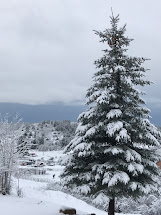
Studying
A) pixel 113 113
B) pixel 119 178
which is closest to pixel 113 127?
pixel 113 113

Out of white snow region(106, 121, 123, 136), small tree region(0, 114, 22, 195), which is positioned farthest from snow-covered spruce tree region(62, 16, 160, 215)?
small tree region(0, 114, 22, 195)

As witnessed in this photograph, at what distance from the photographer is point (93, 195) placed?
10297 millimetres

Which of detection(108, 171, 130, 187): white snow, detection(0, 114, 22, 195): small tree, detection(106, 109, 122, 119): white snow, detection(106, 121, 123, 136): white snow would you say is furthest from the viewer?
detection(0, 114, 22, 195): small tree

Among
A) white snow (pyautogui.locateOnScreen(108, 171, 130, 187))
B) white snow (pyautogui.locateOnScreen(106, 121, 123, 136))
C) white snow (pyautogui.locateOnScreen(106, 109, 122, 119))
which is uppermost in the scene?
white snow (pyautogui.locateOnScreen(106, 109, 122, 119))

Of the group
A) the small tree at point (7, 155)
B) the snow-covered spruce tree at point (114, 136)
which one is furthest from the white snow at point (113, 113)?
the small tree at point (7, 155)

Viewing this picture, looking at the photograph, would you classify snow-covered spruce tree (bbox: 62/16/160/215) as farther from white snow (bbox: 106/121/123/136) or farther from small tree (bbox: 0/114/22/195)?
small tree (bbox: 0/114/22/195)

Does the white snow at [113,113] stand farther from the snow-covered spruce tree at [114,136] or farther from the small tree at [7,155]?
the small tree at [7,155]

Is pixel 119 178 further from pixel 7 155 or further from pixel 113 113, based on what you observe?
pixel 7 155

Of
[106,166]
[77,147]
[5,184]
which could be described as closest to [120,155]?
[106,166]

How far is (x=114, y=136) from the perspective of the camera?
10047mm

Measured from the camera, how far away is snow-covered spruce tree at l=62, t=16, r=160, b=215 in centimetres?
950

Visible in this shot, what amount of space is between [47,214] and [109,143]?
4.89 metres

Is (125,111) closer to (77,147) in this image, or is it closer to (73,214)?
(77,147)

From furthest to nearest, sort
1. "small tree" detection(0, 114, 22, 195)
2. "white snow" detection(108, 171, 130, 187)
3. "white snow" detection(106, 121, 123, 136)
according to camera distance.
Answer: "small tree" detection(0, 114, 22, 195)
"white snow" detection(106, 121, 123, 136)
"white snow" detection(108, 171, 130, 187)
